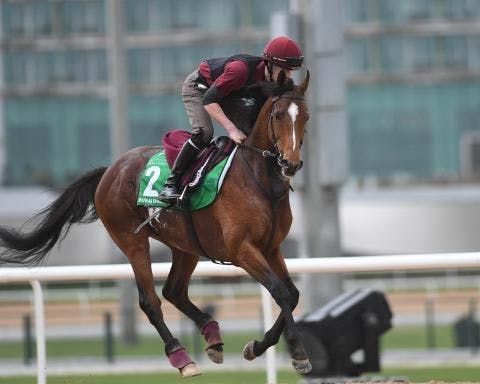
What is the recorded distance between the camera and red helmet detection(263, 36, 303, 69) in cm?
673

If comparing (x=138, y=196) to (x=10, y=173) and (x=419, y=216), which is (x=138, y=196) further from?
(x=10, y=173)

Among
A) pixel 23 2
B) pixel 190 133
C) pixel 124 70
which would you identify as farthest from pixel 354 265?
pixel 23 2

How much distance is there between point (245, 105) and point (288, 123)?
552 mm

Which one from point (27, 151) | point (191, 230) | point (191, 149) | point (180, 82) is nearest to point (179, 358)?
point (191, 230)

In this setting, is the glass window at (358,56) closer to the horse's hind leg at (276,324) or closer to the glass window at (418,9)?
the glass window at (418,9)

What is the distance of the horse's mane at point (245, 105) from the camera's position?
22.9 feet

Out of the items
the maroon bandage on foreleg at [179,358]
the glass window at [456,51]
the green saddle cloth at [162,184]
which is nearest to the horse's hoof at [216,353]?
the maroon bandage on foreleg at [179,358]

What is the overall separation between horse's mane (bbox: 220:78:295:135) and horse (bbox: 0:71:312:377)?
0.44ft

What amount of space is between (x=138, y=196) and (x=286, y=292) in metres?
1.19

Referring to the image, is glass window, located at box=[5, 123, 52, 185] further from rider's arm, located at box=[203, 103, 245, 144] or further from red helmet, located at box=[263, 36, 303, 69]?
red helmet, located at box=[263, 36, 303, 69]

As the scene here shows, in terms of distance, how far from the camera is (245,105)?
7062 millimetres

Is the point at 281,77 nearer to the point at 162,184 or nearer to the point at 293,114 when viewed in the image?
the point at 293,114

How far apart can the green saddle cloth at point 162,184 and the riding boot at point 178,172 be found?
0.30ft

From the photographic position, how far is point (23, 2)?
1312 inches
